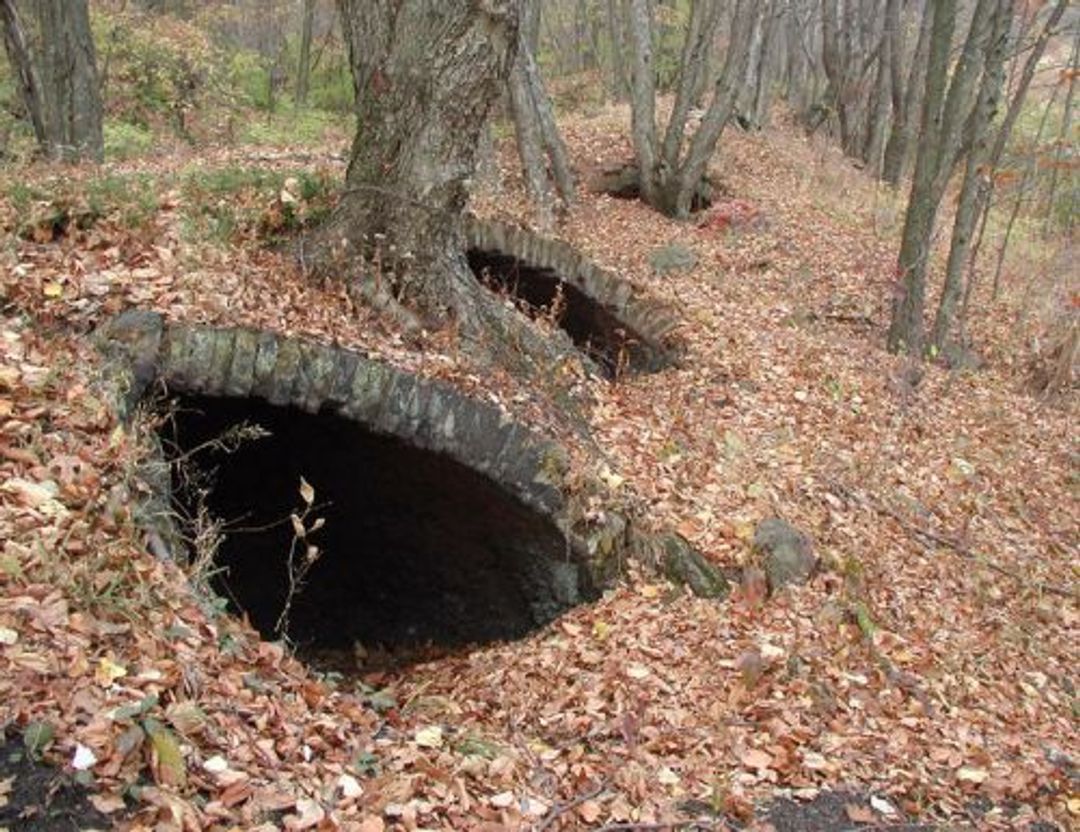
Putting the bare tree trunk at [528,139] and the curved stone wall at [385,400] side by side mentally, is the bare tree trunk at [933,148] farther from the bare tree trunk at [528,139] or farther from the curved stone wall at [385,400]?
the curved stone wall at [385,400]

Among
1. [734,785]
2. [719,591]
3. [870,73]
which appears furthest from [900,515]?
[870,73]

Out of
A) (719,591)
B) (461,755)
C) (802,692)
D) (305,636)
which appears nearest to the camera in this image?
(461,755)

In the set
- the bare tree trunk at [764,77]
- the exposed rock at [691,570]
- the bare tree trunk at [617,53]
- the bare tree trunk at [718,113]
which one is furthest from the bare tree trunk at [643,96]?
the exposed rock at [691,570]

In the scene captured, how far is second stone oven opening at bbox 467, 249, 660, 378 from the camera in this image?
28.2 feet

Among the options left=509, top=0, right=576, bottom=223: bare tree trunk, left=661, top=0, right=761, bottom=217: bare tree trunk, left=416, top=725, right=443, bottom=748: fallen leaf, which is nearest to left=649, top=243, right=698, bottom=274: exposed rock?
left=509, top=0, right=576, bottom=223: bare tree trunk

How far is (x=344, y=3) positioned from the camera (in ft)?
21.1

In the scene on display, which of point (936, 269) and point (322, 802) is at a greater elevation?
point (936, 269)

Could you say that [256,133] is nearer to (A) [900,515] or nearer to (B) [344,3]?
(B) [344,3]

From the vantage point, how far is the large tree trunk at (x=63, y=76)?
10203 millimetres

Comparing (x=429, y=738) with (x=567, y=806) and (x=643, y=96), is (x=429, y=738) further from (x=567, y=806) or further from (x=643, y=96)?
(x=643, y=96)

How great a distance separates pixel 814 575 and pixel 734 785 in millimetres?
1999

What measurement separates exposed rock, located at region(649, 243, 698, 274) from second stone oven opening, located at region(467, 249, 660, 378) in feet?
5.59

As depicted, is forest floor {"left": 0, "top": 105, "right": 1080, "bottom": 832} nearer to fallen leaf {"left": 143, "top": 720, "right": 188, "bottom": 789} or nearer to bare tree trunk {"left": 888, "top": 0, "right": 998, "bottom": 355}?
fallen leaf {"left": 143, "top": 720, "right": 188, "bottom": 789}

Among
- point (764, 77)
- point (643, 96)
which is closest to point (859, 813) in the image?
point (643, 96)
